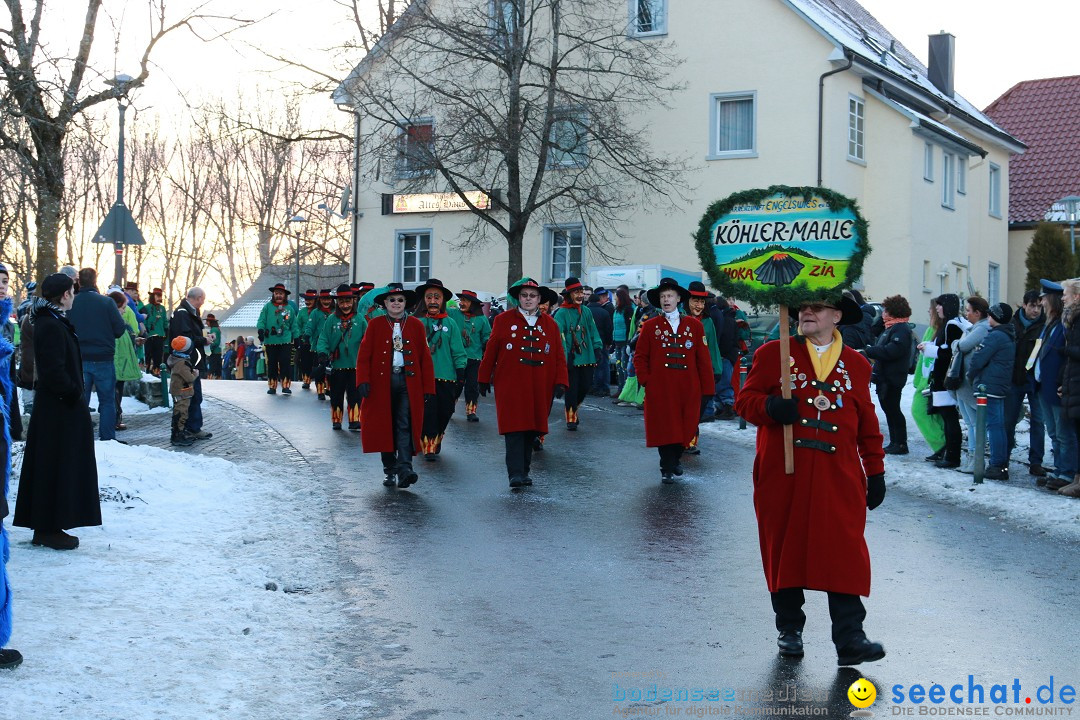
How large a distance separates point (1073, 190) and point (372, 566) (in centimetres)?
3950

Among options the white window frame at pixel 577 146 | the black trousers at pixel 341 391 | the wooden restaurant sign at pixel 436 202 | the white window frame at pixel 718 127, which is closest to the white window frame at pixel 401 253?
the wooden restaurant sign at pixel 436 202

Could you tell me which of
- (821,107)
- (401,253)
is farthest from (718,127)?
(401,253)

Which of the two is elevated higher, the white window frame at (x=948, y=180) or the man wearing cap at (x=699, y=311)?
the white window frame at (x=948, y=180)

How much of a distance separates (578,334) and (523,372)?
6088 millimetres

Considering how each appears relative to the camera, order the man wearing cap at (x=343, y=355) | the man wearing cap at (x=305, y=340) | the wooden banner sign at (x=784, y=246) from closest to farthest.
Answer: the wooden banner sign at (x=784, y=246), the man wearing cap at (x=343, y=355), the man wearing cap at (x=305, y=340)

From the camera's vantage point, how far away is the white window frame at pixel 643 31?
3456 cm

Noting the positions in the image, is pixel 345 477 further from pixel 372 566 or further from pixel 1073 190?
pixel 1073 190

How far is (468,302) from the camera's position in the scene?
20016mm

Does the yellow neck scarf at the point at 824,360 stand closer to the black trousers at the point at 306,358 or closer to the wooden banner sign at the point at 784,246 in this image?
the wooden banner sign at the point at 784,246

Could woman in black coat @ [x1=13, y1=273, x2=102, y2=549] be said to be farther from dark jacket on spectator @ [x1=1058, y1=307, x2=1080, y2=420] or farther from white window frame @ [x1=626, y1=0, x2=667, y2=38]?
white window frame @ [x1=626, y1=0, x2=667, y2=38]

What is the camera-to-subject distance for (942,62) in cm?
4234

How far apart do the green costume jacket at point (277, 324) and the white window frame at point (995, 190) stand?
25869 millimetres

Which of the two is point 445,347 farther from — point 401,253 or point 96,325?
point 401,253

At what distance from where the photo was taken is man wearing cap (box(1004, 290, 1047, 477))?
13.4m
